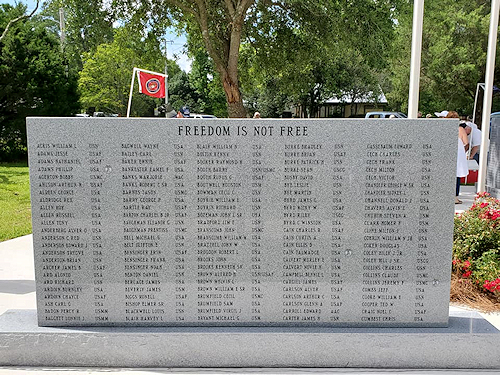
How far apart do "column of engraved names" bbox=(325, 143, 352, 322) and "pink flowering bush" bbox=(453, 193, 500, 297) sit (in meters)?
2.12

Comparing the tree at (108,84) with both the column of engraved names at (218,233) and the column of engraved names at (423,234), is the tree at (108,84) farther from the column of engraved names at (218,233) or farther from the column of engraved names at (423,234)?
the column of engraved names at (423,234)

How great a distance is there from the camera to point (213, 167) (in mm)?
3658

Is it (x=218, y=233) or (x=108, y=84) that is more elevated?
(x=108, y=84)

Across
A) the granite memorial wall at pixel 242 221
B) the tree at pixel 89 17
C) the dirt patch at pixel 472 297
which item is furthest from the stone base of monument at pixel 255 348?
the tree at pixel 89 17

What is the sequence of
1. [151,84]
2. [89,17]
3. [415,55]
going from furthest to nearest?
1. [89,17]
2. [151,84]
3. [415,55]

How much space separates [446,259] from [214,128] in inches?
78.0

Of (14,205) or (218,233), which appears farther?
(14,205)

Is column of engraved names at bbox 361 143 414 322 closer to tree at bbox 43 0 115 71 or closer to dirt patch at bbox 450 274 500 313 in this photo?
dirt patch at bbox 450 274 500 313

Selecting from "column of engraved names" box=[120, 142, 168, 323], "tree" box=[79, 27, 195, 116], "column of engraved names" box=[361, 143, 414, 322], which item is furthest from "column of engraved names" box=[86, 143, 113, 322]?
"tree" box=[79, 27, 195, 116]

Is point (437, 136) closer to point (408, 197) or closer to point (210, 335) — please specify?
point (408, 197)

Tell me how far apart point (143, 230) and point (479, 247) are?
383 cm

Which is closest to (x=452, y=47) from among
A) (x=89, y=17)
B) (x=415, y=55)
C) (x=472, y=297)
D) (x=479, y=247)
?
(x=89, y=17)

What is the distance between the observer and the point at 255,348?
364 centimetres

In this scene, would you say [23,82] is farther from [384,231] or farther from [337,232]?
[384,231]
